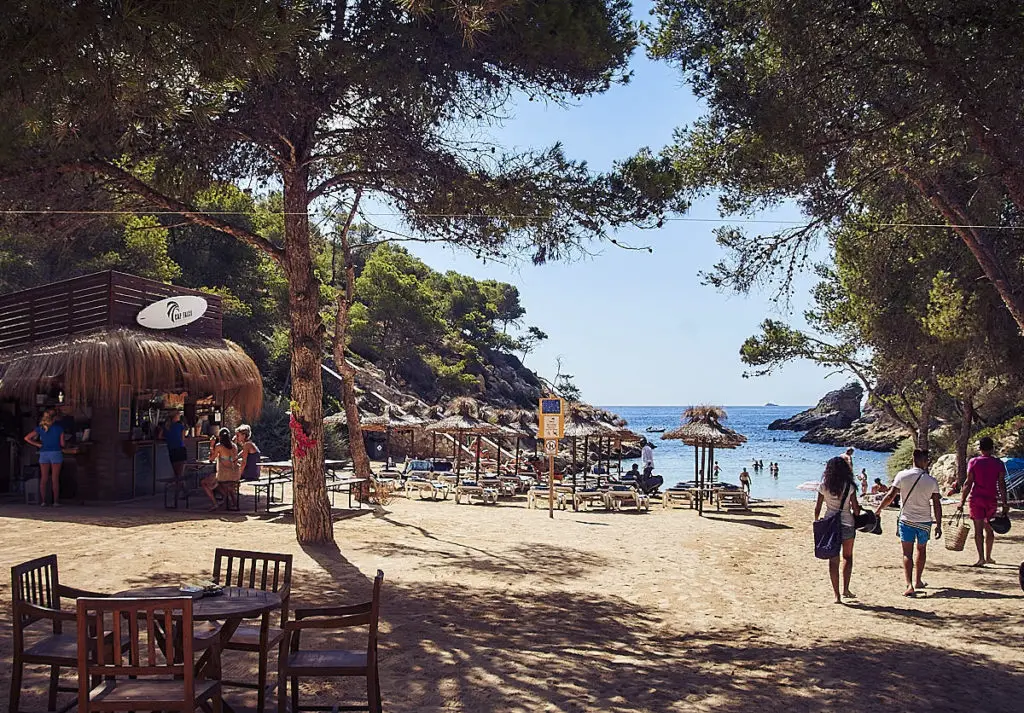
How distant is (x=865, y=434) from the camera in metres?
73.5

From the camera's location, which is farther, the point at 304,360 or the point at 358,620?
the point at 304,360

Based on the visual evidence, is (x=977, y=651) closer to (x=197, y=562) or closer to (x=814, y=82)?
(x=814, y=82)

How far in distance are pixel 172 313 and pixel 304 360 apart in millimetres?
5519

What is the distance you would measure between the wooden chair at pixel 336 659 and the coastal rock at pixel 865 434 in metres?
58.5

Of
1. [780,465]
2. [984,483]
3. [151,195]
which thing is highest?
[151,195]

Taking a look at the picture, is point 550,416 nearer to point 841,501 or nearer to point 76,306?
point 76,306

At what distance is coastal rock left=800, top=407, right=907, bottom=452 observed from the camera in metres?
65.1

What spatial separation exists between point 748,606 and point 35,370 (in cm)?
1029

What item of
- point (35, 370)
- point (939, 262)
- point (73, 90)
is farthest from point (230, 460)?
point (939, 262)

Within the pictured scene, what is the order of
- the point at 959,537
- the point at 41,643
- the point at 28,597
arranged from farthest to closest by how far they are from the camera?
the point at 959,537
the point at 28,597
the point at 41,643

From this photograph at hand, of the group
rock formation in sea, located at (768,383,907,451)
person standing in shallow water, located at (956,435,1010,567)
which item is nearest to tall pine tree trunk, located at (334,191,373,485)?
person standing in shallow water, located at (956,435,1010,567)

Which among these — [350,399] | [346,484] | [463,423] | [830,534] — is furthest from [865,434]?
[830,534]

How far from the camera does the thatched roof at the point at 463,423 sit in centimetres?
2073

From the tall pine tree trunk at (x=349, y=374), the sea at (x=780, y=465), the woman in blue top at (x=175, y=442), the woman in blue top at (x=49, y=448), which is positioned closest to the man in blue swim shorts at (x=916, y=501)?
the tall pine tree trunk at (x=349, y=374)
